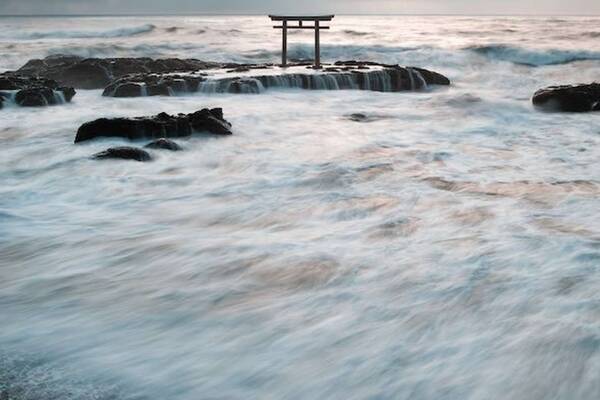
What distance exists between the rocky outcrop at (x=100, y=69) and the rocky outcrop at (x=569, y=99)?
37.9 ft

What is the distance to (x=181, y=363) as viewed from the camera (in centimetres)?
298

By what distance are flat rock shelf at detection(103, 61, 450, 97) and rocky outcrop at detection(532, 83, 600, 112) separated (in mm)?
5176

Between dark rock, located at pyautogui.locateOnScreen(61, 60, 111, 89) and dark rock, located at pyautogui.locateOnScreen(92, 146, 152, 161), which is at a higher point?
dark rock, located at pyautogui.locateOnScreen(61, 60, 111, 89)

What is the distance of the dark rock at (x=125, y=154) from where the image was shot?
26.0 feet

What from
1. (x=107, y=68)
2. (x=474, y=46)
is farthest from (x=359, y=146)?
(x=474, y=46)

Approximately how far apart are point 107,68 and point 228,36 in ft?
81.4

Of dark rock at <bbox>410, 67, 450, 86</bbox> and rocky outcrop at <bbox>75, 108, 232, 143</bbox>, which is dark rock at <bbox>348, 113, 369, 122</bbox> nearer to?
rocky outcrop at <bbox>75, 108, 232, 143</bbox>

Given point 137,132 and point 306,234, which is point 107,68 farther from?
point 306,234

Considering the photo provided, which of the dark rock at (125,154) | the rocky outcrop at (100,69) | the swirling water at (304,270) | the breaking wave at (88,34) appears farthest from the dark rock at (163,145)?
the breaking wave at (88,34)

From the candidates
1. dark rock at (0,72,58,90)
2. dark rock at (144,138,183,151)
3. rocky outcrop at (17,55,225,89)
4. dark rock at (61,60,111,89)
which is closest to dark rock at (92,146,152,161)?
dark rock at (144,138,183,151)

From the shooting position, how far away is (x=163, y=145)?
870cm

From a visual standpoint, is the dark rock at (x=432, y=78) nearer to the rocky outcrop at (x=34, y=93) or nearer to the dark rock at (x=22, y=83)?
the rocky outcrop at (x=34, y=93)

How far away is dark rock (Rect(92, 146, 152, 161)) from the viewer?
7.91 metres

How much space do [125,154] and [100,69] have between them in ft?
46.0
